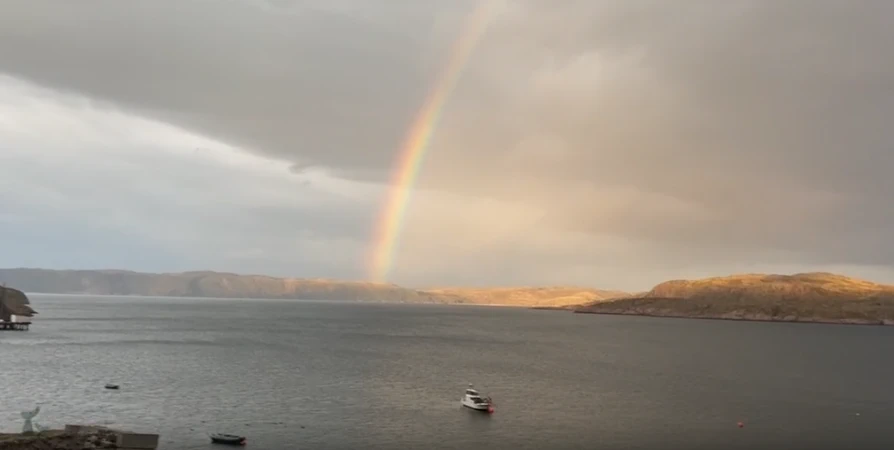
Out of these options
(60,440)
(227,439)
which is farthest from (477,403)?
(60,440)

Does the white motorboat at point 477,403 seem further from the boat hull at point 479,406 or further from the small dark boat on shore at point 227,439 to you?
the small dark boat on shore at point 227,439

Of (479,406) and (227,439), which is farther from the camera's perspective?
(479,406)

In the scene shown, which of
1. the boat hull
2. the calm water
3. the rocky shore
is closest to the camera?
the rocky shore

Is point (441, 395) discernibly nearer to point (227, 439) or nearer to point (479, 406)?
point (479, 406)

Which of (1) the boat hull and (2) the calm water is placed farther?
(1) the boat hull

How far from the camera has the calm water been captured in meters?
66.1

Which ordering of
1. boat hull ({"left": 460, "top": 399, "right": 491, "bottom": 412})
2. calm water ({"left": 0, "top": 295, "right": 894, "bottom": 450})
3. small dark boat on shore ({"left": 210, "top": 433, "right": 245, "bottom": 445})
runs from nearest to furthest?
small dark boat on shore ({"left": 210, "top": 433, "right": 245, "bottom": 445}) → calm water ({"left": 0, "top": 295, "right": 894, "bottom": 450}) → boat hull ({"left": 460, "top": 399, "right": 491, "bottom": 412})

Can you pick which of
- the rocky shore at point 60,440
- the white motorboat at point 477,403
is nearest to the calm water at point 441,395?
the white motorboat at point 477,403

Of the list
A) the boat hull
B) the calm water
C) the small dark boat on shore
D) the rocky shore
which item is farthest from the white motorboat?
the rocky shore

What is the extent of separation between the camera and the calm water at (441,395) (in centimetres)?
6606

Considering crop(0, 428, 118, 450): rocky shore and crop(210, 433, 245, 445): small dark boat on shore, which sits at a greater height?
crop(0, 428, 118, 450): rocky shore

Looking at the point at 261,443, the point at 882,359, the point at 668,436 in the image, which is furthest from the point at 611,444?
the point at 882,359

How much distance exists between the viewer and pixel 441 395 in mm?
92375

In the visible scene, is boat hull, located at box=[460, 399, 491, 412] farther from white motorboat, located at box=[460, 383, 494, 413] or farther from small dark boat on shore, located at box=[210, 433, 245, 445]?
Answer: small dark boat on shore, located at box=[210, 433, 245, 445]
